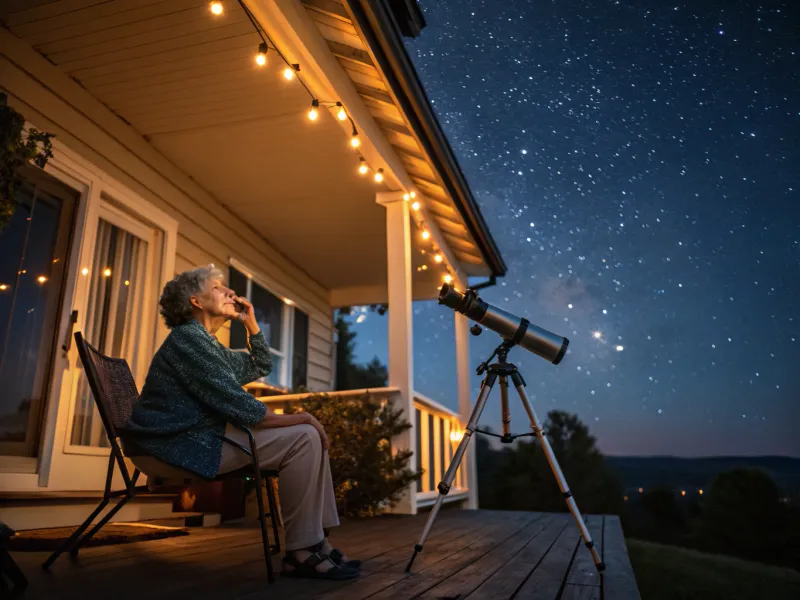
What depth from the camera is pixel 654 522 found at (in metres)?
14.1

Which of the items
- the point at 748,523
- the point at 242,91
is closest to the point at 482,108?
the point at 748,523

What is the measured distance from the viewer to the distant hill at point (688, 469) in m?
13.0

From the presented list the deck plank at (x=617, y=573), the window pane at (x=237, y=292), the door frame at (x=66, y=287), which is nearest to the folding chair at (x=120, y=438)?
the deck plank at (x=617, y=573)

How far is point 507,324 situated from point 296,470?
92 cm

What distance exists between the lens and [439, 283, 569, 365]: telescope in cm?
213

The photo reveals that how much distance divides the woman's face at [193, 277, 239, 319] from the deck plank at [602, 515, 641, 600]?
1.57 meters

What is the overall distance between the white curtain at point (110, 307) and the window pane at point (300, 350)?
2913mm

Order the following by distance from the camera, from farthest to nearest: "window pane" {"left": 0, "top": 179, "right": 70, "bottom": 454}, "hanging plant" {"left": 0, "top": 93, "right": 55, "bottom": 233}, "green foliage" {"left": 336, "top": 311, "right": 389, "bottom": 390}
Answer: "green foliage" {"left": 336, "top": 311, "right": 389, "bottom": 390}
"window pane" {"left": 0, "top": 179, "right": 70, "bottom": 454}
"hanging plant" {"left": 0, "top": 93, "right": 55, "bottom": 233}

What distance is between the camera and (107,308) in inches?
150

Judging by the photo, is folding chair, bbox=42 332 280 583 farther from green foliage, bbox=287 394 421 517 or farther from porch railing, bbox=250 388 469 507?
porch railing, bbox=250 388 469 507

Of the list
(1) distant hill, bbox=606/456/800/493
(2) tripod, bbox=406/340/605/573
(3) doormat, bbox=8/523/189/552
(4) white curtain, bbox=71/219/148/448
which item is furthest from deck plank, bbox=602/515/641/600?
(1) distant hill, bbox=606/456/800/493

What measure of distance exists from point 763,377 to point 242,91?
18.8 meters

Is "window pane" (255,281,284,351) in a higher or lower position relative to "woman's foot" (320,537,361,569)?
higher

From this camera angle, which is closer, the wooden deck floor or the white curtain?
the wooden deck floor
